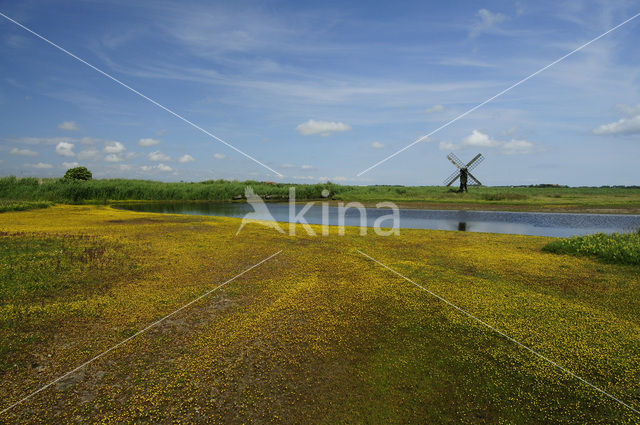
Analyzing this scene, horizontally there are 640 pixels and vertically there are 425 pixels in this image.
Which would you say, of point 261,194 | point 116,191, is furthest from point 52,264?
Result: point 261,194

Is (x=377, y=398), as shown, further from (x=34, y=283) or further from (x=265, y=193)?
(x=265, y=193)

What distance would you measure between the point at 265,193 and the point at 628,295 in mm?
57733

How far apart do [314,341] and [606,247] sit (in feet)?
44.3

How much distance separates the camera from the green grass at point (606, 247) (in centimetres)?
1214

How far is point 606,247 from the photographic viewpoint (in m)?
13.0

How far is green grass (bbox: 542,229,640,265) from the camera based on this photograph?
478 inches

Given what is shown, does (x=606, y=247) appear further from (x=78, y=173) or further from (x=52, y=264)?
(x=78, y=173)

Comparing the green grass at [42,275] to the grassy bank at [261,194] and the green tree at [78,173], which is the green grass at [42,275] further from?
the green tree at [78,173]

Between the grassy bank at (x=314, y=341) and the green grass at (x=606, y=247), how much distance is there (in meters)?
0.67

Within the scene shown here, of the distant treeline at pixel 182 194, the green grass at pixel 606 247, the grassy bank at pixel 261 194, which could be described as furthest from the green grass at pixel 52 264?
the grassy bank at pixel 261 194

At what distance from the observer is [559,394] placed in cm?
469

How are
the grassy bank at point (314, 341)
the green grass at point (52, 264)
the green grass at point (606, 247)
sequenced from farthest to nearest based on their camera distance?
the green grass at point (606, 247) < the green grass at point (52, 264) < the grassy bank at point (314, 341)

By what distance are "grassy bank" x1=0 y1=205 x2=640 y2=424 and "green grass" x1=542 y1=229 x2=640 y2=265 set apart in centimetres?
67

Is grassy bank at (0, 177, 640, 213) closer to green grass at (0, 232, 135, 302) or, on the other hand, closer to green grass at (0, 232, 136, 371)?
green grass at (0, 232, 135, 302)
